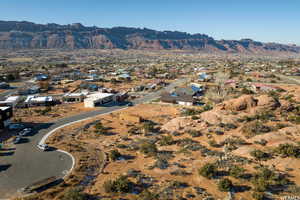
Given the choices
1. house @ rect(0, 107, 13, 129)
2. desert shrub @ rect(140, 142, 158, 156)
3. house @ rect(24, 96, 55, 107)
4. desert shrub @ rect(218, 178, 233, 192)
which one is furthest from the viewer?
house @ rect(24, 96, 55, 107)

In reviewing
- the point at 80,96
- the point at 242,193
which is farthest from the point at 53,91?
the point at 242,193

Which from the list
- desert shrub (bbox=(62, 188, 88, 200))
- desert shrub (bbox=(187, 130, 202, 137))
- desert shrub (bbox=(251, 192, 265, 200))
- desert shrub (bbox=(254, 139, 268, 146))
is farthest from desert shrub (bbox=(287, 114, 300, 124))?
desert shrub (bbox=(62, 188, 88, 200))

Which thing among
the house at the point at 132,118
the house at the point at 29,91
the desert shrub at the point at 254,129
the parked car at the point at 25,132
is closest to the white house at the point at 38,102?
the house at the point at 29,91

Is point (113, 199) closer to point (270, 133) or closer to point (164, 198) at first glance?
point (164, 198)

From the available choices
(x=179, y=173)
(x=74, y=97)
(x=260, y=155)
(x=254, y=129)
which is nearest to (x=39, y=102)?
(x=74, y=97)

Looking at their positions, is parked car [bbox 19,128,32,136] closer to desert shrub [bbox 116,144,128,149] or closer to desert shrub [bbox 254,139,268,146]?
desert shrub [bbox 116,144,128,149]

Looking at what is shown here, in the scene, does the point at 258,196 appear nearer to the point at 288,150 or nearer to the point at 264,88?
the point at 288,150
